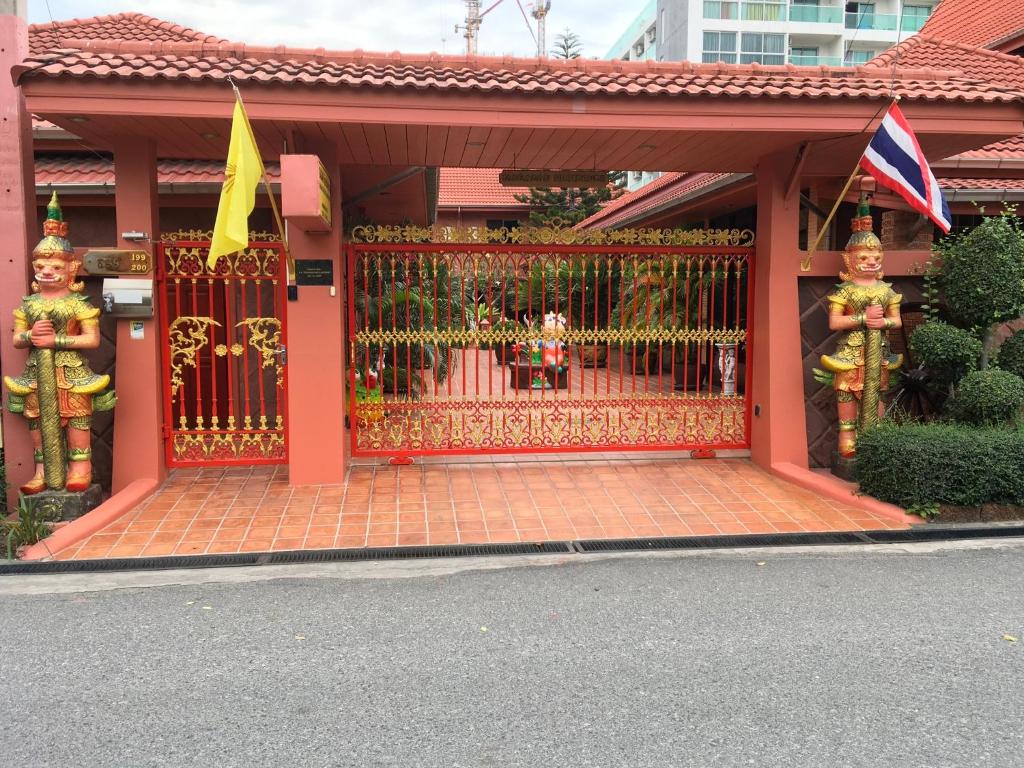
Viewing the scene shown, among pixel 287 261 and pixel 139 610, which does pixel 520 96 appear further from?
pixel 139 610

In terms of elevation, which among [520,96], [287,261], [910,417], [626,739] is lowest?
[626,739]

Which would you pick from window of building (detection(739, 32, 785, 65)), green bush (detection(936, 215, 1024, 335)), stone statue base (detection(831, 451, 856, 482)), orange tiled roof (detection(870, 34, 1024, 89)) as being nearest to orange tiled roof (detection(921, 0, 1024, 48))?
orange tiled roof (detection(870, 34, 1024, 89))

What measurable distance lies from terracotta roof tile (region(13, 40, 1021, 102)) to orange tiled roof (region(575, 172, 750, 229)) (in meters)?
2.54

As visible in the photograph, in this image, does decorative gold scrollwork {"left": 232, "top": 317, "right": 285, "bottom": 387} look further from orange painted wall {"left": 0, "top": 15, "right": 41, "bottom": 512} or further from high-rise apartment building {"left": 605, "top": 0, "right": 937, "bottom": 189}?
high-rise apartment building {"left": 605, "top": 0, "right": 937, "bottom": 189}

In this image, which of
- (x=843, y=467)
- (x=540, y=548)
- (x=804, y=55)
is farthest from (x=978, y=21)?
Result: (x=804, y=55)

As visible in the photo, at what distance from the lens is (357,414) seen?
7719 millimetres

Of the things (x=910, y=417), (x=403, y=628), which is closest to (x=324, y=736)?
(x=403, y=628)

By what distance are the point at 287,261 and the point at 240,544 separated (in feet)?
8.66

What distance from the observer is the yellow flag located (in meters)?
5.35

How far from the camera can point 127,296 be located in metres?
6.79

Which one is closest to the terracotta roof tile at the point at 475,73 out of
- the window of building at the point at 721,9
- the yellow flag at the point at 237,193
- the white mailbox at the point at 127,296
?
the yellow flag at the point at 237,193

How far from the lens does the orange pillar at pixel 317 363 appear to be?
23.2ft

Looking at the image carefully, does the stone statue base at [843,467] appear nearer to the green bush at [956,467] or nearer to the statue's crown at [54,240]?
the green bush at [956,467]

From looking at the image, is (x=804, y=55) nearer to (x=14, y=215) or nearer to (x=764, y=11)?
(x=764, y=11)
